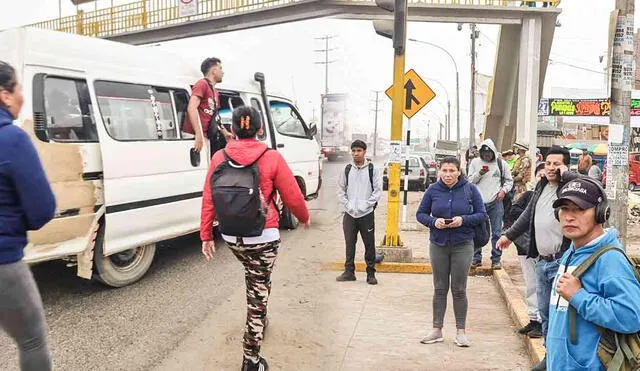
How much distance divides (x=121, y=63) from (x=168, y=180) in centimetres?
120

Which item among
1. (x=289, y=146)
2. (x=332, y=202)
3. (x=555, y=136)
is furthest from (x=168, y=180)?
(x=555, y=136)

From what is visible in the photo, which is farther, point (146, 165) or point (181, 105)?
point (181, 105)

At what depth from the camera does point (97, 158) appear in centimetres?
490

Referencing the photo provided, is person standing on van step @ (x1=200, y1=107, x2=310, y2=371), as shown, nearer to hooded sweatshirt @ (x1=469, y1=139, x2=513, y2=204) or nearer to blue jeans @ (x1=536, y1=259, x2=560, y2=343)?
blue jeans @ (x1=536, y1=259, x2=560, y2=343)

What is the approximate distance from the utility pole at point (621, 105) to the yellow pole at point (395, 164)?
237cm

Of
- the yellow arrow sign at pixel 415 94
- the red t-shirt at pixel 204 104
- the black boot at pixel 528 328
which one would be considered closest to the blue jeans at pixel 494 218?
the yellow arrow sign at pixel 415 94

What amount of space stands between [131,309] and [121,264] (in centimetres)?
70

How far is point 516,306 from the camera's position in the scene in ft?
17.0

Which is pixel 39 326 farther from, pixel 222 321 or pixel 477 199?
pixel 477 199

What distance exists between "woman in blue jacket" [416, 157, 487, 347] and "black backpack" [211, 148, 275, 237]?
64.8 inches

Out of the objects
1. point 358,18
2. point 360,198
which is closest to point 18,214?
point 360,198

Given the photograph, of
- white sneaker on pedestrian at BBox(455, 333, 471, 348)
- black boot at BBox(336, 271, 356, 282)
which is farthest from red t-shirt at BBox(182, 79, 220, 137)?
white sneaker on pedestrian at BBox(455, 333, 471, 348)

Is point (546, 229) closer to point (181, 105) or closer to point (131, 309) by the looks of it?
point (131, 309)

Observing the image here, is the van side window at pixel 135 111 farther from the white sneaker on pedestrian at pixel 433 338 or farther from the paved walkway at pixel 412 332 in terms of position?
the white sneaker on pedestrian at pixel 433 338
